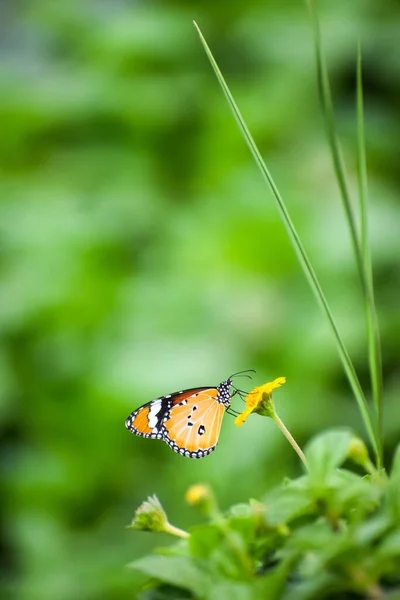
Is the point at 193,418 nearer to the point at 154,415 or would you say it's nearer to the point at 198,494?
the point at 154,415

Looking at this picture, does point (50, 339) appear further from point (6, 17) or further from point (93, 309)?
point (6, 17)

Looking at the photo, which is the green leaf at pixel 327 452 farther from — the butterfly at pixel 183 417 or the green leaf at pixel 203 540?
the butterfly at pixel 183 417

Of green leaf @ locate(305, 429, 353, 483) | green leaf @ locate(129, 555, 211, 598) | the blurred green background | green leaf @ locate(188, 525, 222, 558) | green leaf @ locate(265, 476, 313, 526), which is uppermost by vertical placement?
the blurred green background

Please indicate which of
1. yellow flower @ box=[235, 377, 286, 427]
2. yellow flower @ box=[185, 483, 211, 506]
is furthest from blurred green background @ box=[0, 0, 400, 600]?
yellow flower @ box=[185, 483, 211, 506]

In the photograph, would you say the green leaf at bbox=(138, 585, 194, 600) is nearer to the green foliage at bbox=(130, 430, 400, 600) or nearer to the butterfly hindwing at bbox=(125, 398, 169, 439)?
the green foliage at bbox=(130, 430, 400, 600)

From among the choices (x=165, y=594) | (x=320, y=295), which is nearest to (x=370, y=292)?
(x=320, y=295)

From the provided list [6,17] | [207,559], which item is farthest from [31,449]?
[6,17]
